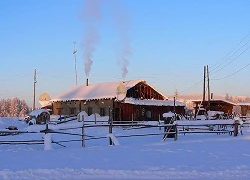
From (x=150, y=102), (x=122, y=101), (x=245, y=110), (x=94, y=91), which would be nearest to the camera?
(x=122, y=101)

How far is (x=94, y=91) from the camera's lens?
45.4 metres

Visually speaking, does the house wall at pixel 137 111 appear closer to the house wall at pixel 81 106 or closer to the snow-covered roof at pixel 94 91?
the house wall at pixel 81 106

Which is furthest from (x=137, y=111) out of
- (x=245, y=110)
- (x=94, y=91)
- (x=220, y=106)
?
(x=245, y=110)

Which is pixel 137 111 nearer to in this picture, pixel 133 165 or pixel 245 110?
pixel 245 110

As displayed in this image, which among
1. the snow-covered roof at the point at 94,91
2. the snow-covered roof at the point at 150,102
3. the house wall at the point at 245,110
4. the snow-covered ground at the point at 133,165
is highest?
the snow-covered roof at the point at 94,91

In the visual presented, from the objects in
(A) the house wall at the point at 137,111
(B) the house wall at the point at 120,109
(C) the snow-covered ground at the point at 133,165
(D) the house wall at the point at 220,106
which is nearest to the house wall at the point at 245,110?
(D) the house wall at the point at 220,106

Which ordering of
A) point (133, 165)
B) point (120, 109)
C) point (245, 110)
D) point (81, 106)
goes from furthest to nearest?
point (245, 110)
point (81, 106)
point (120, 109)
point (133, 165)

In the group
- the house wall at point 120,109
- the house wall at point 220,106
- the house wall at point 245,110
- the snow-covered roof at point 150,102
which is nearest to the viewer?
the snow-covered roof at point 150,102

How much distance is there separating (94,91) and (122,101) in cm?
641

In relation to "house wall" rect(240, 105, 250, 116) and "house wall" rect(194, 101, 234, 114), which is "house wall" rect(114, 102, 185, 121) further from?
"house wall" rect(240, 105, 250, 116)

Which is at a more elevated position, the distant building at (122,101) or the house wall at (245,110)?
the distant building at (122,101)

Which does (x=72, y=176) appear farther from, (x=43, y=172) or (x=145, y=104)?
(x=145, y=104)

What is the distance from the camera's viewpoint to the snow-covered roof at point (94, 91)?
138 ft

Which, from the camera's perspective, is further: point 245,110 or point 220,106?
point 245,110
